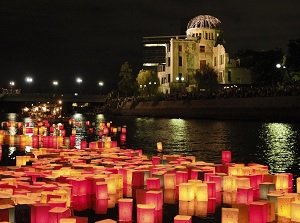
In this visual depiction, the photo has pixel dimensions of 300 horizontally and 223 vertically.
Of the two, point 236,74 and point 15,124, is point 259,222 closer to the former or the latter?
point 15,124

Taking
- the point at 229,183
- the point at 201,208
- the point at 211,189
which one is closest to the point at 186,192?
the point at 201,208

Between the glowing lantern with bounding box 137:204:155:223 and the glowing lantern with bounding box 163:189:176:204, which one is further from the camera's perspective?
the glowing lantern with bounding box 163:189:176:204

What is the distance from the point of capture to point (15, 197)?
399 inches

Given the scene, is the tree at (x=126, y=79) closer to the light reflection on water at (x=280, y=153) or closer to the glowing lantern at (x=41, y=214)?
the light reflection on water at (x=280, y=153)

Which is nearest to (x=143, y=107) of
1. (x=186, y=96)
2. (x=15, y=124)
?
(x=186, y=96)

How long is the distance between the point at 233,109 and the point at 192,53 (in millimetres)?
50001

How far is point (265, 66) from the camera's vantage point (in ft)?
289

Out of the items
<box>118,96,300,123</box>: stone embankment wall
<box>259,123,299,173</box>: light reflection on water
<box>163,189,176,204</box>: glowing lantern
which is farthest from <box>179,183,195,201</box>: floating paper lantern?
<box>118,96,300,123</box>: stone embankment wall

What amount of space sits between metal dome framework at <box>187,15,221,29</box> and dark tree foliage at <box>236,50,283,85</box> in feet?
→ 73.1

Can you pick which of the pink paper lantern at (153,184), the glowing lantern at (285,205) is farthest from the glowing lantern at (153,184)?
the glowing lantern at (285,205)

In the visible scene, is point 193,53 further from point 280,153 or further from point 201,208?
point 201,208

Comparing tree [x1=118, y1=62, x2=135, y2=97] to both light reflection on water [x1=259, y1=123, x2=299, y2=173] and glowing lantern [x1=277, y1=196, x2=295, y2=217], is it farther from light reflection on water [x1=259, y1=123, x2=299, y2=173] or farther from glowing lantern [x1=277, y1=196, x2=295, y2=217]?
glowing lantern [x1=277, y1=196, x2=295, y2=217]

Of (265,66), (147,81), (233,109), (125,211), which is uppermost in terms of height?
(265,66)

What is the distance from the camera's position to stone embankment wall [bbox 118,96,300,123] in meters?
52.2
